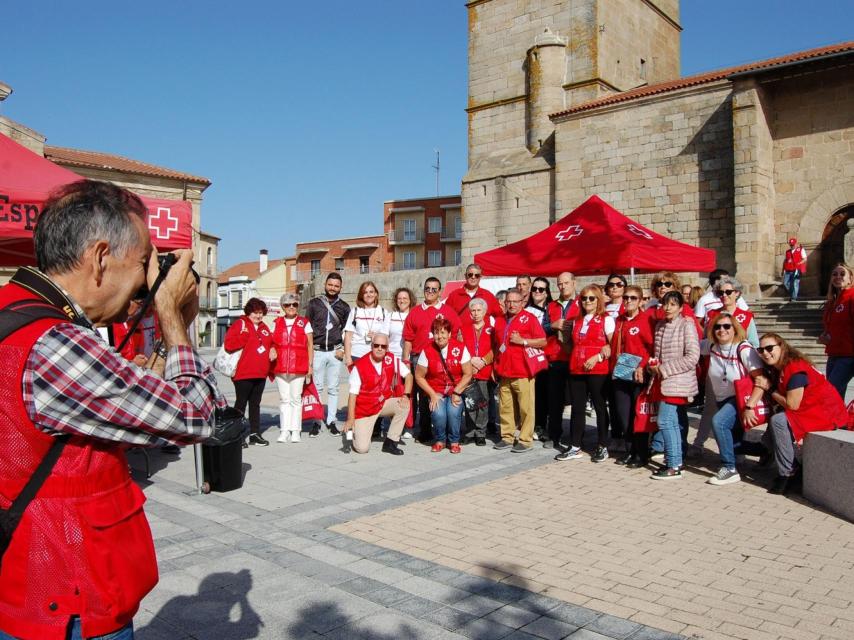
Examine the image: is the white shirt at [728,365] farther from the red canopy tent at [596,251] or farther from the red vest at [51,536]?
the red vest at [51,536]

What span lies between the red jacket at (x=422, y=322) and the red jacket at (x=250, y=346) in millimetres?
1723

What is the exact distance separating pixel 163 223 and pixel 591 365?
4.62m

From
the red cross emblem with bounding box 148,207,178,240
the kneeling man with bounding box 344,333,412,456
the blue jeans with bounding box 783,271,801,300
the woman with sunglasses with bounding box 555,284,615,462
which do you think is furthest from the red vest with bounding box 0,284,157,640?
the blue jeans with bounding box 783,271,801,300

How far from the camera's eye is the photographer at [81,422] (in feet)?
5.28

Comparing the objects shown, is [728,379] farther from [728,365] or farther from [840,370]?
[840,370]

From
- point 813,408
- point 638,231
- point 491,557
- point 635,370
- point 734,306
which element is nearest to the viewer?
point 491,557

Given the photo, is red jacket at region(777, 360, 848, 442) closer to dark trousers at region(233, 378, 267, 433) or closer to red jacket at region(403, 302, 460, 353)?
red jacket at region(403, 302, 460, 353)

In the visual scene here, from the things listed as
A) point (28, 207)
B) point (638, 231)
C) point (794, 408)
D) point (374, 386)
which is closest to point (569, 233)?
point (638, 231)

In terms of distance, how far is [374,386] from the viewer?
8.22 metres

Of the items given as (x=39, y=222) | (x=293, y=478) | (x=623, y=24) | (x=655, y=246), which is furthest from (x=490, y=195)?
(x=39, y=222)

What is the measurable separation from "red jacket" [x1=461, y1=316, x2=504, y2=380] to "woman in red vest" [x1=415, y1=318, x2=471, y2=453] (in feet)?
0.96

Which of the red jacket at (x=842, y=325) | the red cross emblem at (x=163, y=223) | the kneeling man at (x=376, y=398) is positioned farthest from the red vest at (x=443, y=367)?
the red jacket at (x=842, y=325)

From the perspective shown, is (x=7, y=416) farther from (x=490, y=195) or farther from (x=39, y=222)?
(x=490, y=195)

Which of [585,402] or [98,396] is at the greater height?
[98,396]
